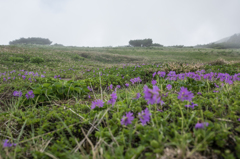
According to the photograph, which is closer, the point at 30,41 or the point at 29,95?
the point at 29,95

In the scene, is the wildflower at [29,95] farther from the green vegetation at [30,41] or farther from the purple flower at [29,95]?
the green vegetation at [30,41]

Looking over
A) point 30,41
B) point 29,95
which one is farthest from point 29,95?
point 30,41

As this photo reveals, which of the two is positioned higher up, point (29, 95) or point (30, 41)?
point (30, 41)

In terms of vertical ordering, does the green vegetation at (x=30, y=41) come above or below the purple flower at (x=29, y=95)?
above

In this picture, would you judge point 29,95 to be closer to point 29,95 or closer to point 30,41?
point 29,95

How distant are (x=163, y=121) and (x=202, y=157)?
1.85 ft

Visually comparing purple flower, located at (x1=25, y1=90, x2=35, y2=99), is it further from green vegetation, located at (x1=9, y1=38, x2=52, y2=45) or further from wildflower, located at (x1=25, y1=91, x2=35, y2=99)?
green vegetation, located at (x1=9, y1=38, x2=52, y2=45)

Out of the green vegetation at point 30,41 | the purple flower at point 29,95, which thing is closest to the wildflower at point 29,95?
the purple flower at point 29,95

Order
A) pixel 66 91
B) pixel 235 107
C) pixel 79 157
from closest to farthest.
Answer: pixel 79 157 → pixel 235 107 → pixel 66 91

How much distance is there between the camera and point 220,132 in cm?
144

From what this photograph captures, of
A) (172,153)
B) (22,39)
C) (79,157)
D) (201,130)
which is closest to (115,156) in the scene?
(79,157)

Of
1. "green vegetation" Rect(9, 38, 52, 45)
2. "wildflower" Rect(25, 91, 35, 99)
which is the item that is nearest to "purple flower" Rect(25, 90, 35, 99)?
"wildflower" Rect(25, 91, 35, 99)

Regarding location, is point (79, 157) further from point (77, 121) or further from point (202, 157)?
point (202, 157)

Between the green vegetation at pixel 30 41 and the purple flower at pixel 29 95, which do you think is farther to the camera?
the green vegetation at pixel 30 41
